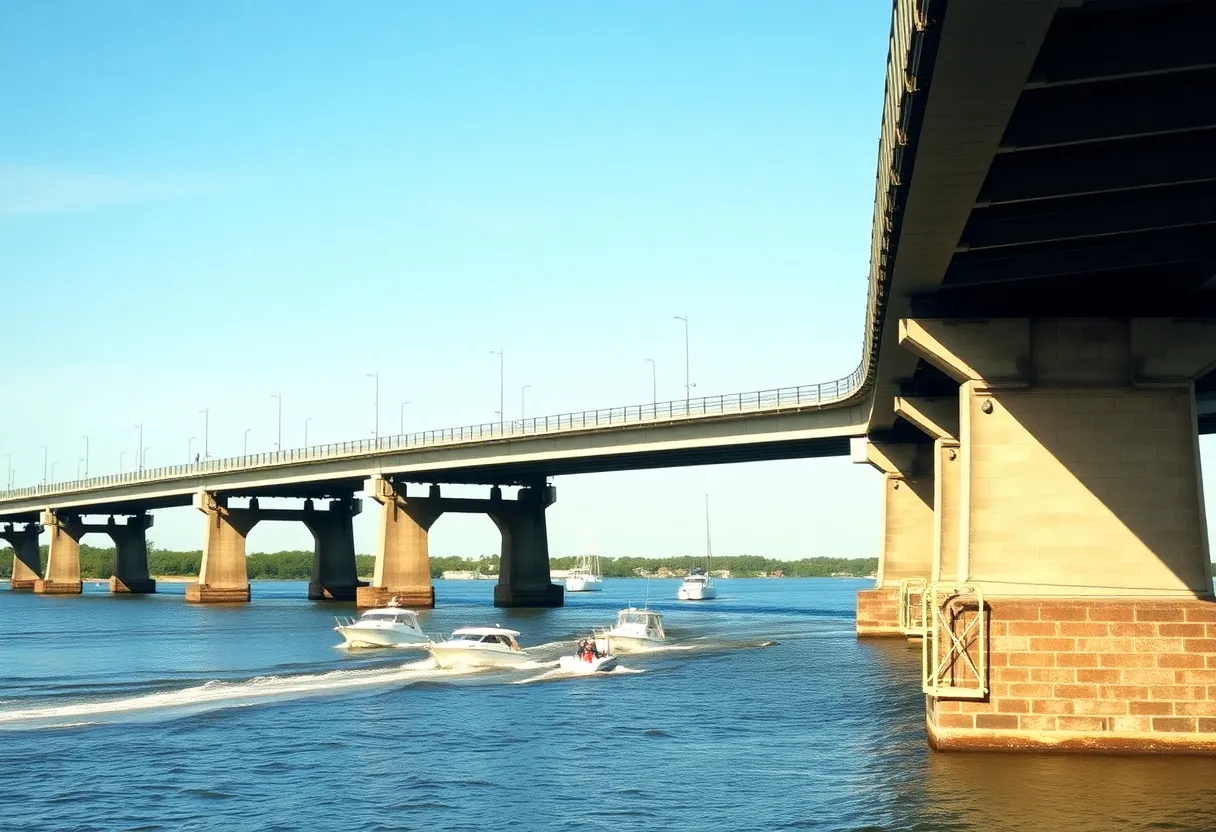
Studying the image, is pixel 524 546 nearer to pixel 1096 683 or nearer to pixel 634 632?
pixel 634 632

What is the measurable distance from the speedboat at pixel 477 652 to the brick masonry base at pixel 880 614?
24.1 metres

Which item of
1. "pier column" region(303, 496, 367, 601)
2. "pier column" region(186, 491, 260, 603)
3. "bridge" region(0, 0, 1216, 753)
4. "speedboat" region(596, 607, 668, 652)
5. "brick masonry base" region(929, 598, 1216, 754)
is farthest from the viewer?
"pier column" region(303, 496, 367, 601)

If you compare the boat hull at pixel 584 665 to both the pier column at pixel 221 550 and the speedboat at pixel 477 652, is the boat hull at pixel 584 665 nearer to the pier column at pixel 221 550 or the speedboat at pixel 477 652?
the speedboat at pixel 477 652

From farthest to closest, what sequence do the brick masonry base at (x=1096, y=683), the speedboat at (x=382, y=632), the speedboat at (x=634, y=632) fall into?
1. the speedboat at (x=382, y=632)
2. the speedboat at (x=634, y=632)
3. the brick masonry base at (x=1096, y=683)

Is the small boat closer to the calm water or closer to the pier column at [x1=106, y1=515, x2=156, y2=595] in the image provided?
the calm water

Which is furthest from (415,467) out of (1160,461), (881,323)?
(1160,461)

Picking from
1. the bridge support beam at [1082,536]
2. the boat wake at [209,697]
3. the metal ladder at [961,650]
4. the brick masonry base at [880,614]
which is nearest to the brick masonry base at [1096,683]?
the bridge support beam at [1082,536]

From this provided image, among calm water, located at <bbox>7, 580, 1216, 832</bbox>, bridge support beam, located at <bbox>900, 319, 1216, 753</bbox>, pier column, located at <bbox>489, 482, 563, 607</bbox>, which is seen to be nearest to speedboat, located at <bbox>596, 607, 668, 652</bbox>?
calm water, located at <bbox>7, 580, 1216, 832</bbox>

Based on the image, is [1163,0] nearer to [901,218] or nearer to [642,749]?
[901,218]

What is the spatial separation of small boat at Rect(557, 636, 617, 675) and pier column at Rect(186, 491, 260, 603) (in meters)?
81.4

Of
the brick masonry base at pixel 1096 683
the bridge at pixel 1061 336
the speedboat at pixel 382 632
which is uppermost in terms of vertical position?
the bridge at pixel 1061 336

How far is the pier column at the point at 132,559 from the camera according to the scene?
534ft

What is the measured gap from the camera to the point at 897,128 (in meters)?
21.7

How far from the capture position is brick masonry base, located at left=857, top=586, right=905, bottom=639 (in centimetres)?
7406
